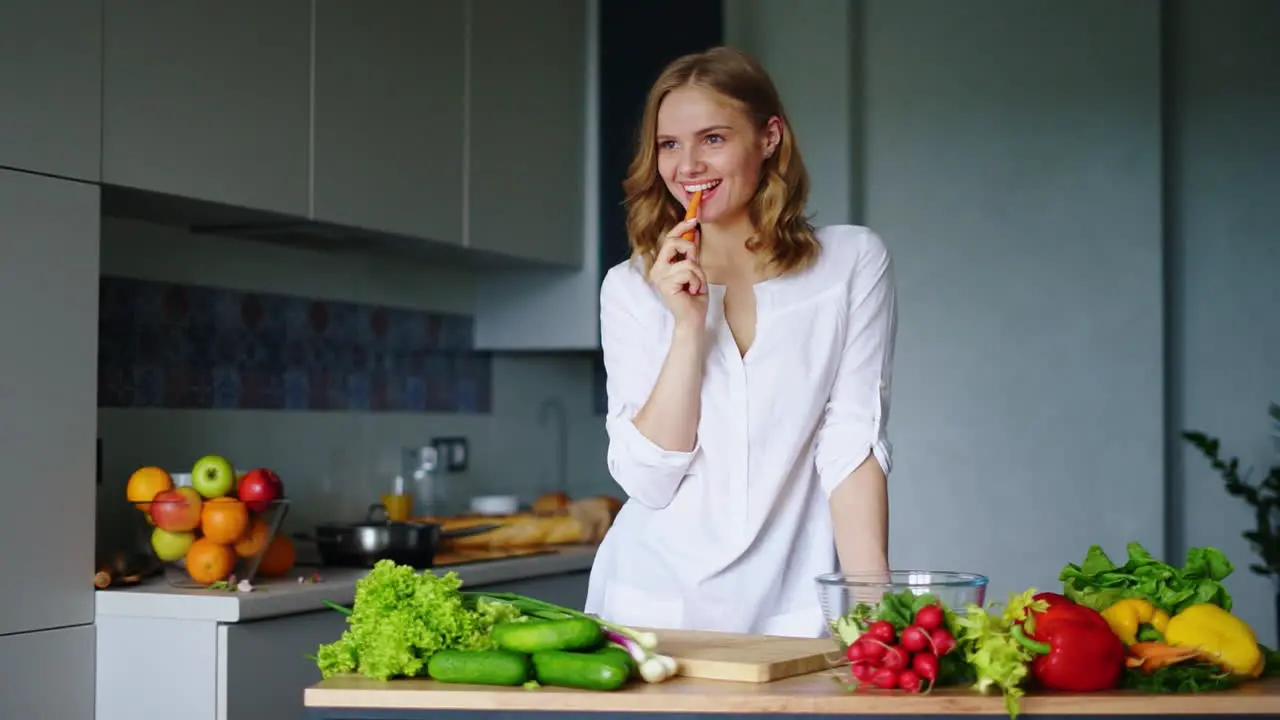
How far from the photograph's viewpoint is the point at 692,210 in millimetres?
2094

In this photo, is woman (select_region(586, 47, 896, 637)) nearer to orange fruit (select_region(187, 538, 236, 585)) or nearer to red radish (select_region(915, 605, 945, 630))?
red radish (select_region(915, 605, 945, 630))

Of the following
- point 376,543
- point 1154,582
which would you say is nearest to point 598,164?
point 376,543

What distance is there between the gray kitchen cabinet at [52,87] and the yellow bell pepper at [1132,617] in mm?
1812

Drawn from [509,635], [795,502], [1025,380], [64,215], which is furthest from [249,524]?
[1025,380]

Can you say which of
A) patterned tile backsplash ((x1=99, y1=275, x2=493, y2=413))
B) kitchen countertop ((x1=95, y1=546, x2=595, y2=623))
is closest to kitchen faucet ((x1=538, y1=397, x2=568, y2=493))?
patterned tile backsplash ((x1=99, y1=275, x2=493, y2=413))

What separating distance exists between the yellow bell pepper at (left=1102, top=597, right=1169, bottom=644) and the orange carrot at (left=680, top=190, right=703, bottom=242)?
2.41 ft

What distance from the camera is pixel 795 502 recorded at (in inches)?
86.0

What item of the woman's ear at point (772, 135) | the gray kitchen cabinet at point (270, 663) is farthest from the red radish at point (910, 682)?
the gray kitchen cabinet at point (270, 663)

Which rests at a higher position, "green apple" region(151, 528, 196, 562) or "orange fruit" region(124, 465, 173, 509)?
"orange fruit" region(124, 465, 173, 509)

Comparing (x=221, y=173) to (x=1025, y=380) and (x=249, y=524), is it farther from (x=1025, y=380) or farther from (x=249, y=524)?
(x=1025, y=380)

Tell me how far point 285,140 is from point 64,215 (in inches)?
23.7

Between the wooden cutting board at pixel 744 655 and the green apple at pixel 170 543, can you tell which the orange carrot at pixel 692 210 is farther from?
the green apple at pixel 170 543

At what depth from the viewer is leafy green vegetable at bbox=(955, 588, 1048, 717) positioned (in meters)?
1.44

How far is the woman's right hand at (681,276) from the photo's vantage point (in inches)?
79.0
